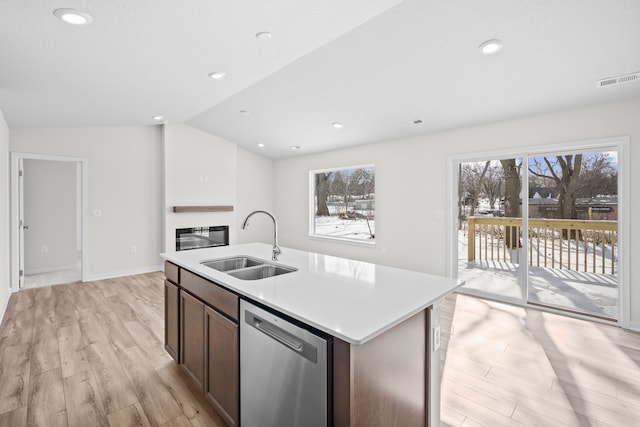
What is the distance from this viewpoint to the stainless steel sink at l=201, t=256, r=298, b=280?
2.03m

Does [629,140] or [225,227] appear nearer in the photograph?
[629,140]

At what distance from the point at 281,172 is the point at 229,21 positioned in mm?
5098

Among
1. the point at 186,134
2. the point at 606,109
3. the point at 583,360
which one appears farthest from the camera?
the point at 186,134

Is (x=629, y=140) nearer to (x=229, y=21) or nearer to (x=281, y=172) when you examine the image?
(x=229, y=21)

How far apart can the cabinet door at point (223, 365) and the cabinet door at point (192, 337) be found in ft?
0.33

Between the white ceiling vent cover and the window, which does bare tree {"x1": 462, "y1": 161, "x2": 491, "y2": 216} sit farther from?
the window

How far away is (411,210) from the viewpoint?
4738 millimetres

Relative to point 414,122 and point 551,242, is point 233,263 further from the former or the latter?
point 551,242

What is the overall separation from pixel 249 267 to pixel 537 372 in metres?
2.21

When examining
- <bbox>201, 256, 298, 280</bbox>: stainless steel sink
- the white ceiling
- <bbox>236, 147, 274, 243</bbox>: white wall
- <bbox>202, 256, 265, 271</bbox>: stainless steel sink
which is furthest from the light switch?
<bbox>236, 147, 274, 243</bbox>: white wall

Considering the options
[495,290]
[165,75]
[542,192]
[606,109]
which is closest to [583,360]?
[495,290]

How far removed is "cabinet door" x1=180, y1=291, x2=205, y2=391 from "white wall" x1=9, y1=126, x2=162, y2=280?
12.3 ft

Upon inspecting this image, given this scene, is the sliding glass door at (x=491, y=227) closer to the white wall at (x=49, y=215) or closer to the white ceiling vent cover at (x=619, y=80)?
the white ceiling vent cover at (x=619, y=80)

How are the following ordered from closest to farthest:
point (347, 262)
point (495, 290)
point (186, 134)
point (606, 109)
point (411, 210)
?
point (347, 262) < point (606, 109) < point (495, 290) < point (411, 210) < point (186, 134)
